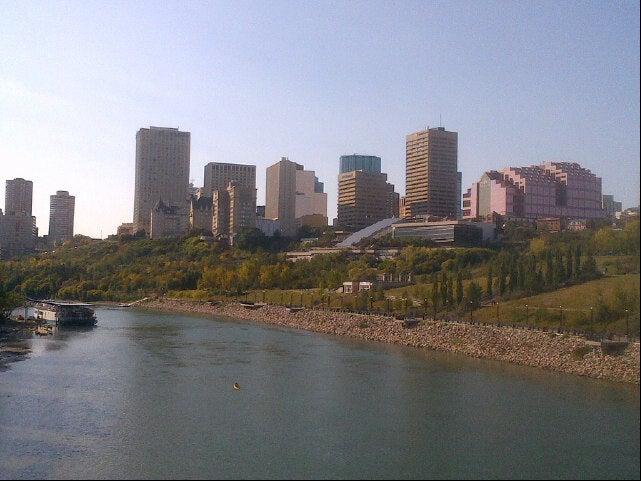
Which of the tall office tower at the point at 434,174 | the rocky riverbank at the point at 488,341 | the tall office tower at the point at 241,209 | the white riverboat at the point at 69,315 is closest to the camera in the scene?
the rocky riverbank at the point at 488,341

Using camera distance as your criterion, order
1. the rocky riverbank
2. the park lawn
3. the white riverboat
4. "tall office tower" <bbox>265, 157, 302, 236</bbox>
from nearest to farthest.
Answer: the rocky riverbank < the park lawn < the white riverboat < "tall office tower" <bbox>265, 157, 302, 236</bbox>

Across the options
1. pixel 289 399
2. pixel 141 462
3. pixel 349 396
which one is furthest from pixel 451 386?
pixel 141 462

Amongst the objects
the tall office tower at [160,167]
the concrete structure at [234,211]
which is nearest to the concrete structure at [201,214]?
the concrete structure at [234,211]

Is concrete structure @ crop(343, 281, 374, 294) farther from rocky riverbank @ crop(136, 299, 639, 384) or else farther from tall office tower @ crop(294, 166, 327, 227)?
tall office tower @ crop(294, 166, 327, 227)

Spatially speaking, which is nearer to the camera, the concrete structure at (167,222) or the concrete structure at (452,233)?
the concrete structure at (452,233)

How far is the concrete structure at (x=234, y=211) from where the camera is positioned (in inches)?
2200

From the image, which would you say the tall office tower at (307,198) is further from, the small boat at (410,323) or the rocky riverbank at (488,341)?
the small boat at (410,323)

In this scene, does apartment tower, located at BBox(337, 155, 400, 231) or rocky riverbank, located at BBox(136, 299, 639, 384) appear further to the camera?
apartment tower, located at BBox(337, 155, 400, 231)

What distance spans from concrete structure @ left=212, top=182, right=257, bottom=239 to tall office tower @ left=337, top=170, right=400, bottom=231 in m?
9.75

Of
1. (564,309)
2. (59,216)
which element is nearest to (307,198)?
(59,216)

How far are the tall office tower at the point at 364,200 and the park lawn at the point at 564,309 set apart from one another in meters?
42.2

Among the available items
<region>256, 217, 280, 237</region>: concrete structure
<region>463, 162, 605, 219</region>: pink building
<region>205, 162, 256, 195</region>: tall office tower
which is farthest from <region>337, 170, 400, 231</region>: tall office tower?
<region>463, 162, 605, 219</region>: pink building

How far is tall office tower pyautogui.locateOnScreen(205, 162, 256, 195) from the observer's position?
3049 inches

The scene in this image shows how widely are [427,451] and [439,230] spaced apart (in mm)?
31121
